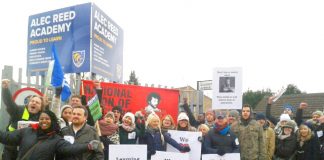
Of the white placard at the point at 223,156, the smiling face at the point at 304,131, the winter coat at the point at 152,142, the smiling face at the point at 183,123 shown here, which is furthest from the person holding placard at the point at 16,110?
the smiling face at the point at 304,131

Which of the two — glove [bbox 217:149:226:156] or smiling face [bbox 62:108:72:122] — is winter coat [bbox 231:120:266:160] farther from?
smiling face [bbox 62:108:72:122]

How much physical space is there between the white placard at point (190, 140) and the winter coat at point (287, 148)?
6.18ft

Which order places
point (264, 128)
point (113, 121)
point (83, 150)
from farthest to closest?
1. point (264, 128)
2. point (113, 121)
3. point (83, 150)

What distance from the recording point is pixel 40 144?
19.4ft

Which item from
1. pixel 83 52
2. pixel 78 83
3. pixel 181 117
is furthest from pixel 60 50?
pixel 181 117

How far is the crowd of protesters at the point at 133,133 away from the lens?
5965mm

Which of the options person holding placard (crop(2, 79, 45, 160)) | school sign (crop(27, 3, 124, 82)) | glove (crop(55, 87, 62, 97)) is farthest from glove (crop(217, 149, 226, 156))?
school sign (crop(27, 3, 124, 82))

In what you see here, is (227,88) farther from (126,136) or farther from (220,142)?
(126,136)

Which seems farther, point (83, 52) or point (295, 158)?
point (83, 52)

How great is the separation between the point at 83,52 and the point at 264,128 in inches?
374

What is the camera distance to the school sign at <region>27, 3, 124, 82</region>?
17.6 meters

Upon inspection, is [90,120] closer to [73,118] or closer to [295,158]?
[73,118]

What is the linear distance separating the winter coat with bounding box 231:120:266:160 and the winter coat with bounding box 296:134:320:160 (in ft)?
3.53

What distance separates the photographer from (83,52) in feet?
58.1
